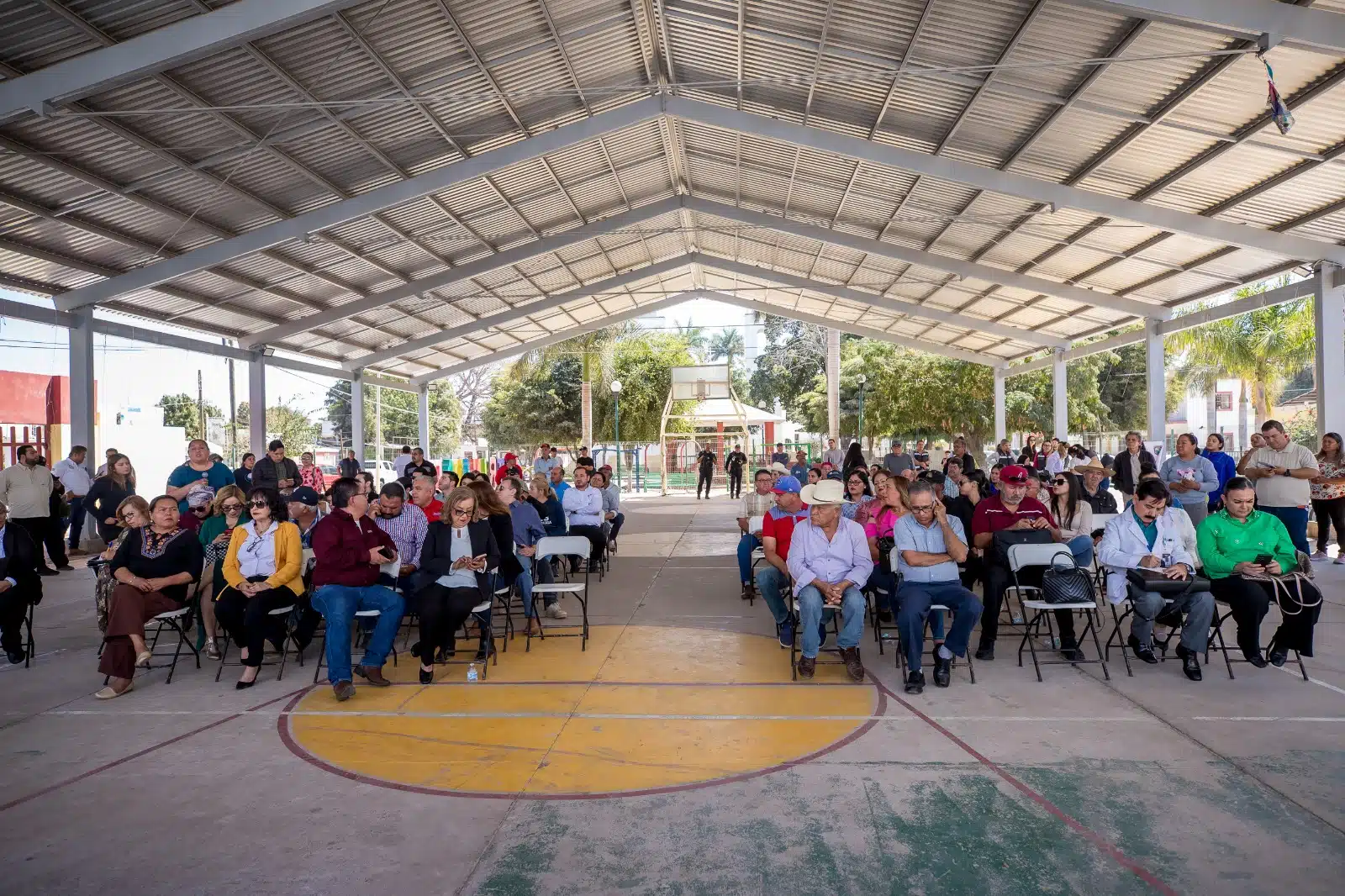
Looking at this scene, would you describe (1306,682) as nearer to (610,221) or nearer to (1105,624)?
(1105,624)

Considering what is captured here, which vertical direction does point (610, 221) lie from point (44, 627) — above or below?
above

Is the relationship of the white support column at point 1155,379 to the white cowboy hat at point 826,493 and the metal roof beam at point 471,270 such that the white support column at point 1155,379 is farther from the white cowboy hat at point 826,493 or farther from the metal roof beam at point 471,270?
the white cowboy hat at point 826,493

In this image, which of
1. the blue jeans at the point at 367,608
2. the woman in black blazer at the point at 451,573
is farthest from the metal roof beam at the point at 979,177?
the blue jeans at the point at 367,608

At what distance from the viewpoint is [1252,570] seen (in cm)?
613

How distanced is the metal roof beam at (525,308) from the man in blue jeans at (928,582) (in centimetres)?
1755

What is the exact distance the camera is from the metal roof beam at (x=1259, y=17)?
7574 millimetres

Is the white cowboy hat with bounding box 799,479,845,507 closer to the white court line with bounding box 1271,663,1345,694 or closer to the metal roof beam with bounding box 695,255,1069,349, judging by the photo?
the white court line with bounding box 1271,663,1345,694

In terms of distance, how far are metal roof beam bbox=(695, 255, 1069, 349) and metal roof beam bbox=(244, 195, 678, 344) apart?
4589mm

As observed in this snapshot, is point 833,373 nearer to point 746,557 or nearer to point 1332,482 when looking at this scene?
point 1332,482

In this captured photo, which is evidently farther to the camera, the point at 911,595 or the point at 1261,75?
the point at 1261,75

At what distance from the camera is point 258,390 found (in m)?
19.2

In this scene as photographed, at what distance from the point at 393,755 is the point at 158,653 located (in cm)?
369

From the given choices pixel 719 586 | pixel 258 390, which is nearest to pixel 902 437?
pixel 258 390

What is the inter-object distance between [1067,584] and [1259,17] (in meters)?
5.32
